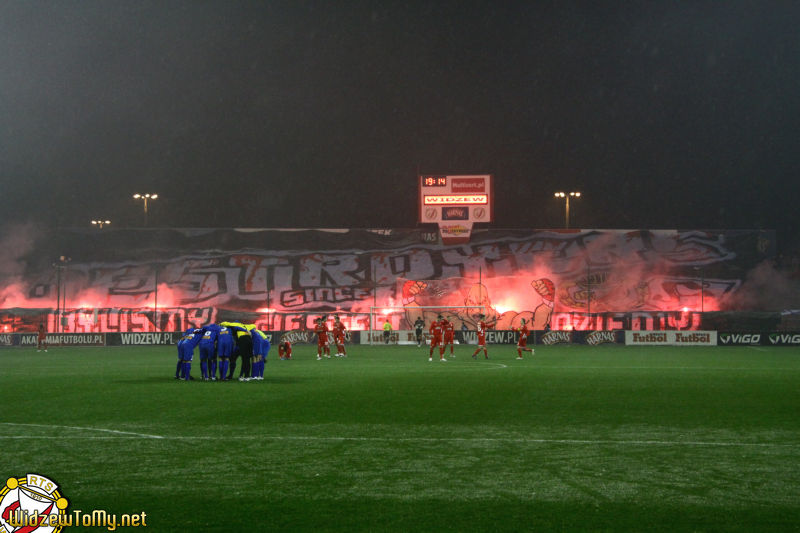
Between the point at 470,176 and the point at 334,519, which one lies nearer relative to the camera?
the point at 334,519

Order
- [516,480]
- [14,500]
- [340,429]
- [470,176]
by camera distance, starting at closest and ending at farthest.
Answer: [14,500]
[516,480]
[340,429]
[470,176]

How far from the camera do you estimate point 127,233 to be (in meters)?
80.1

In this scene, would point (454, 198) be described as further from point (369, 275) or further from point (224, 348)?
point (224, 348)

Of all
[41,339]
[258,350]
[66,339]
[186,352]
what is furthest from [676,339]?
[66,339]

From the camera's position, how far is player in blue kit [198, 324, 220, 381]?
2283cm

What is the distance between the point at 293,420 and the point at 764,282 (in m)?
72.5

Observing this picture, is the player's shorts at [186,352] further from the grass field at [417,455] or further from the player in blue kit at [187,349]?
the grass field at [417,455]

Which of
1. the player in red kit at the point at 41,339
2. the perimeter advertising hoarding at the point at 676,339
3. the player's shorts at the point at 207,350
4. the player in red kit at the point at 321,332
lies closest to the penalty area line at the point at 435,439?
the player's shorts at the point at 207,350

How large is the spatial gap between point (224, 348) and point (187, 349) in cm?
108

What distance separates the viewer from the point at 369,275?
76938mm

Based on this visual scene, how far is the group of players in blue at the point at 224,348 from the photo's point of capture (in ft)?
75.2

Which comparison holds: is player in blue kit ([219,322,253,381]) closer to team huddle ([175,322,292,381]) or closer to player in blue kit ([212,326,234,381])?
team huddle ([175,322,292,381])

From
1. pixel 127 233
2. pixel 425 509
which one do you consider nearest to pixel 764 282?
pixel 127 233

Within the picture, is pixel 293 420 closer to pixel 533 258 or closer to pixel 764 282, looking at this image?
pixel 533 258
